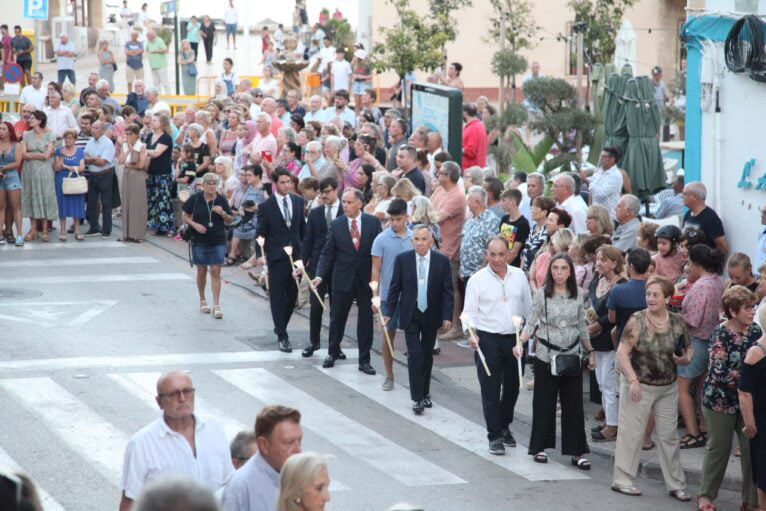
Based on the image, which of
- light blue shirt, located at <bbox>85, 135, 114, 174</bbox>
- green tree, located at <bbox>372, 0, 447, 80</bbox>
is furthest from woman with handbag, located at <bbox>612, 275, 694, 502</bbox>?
green tree, located at <bbox>372, 0, 447, 80</bbox>

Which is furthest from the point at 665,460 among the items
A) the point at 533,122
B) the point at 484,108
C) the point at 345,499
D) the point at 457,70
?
the point at 457,70

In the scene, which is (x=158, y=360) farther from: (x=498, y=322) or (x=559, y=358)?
(x=559, y=358)

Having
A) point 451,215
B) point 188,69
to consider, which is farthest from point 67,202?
point 188,69

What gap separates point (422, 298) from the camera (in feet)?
42.9

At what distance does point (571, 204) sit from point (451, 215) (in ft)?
4.85

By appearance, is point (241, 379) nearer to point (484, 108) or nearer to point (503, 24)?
point (484, 108)

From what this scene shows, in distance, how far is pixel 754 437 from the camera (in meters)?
10.0

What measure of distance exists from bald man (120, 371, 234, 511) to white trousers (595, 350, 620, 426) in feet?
18.0

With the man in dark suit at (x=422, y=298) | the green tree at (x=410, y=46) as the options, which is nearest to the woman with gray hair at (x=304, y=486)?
the man in dark suit at (x=422, y=298)

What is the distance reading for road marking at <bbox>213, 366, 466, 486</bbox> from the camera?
36.3 ft

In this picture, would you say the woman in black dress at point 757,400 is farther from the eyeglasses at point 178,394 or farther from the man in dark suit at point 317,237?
the man in dark suit at point 317,237

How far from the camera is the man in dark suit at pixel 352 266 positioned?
47.4ft

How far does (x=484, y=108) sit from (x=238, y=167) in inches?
191

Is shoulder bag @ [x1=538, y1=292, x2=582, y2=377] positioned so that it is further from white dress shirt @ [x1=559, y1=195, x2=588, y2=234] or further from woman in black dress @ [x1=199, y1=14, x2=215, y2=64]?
woman in black dress @ [x1=199, y1=14, x2=215, y2=64]
